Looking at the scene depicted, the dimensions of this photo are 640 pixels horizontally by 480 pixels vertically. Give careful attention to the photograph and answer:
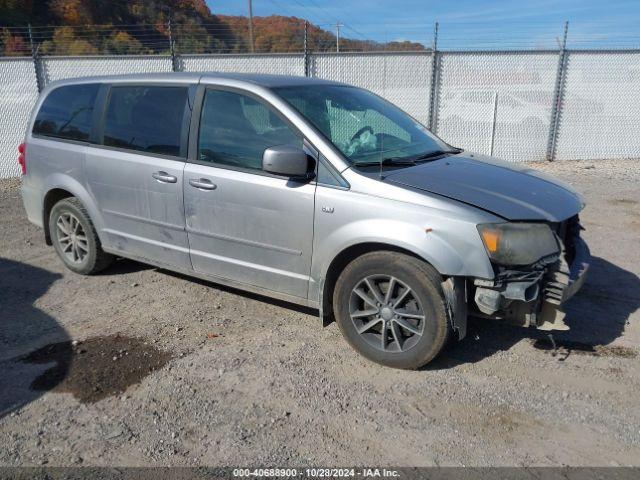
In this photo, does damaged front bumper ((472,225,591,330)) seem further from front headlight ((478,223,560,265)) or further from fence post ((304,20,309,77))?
fence post ((304,20,309,77))

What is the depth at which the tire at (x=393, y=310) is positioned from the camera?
3457 mm

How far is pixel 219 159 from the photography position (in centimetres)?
420

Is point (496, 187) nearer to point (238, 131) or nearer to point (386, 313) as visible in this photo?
point (386, 313)

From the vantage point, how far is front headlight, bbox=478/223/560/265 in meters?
3.29

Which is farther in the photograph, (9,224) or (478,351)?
(9,224)

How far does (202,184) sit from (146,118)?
94cm

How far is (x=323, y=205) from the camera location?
3.72 meters

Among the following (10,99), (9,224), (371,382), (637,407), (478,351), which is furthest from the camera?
(10,99)

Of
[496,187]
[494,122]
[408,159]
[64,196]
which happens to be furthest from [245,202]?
[494,122]

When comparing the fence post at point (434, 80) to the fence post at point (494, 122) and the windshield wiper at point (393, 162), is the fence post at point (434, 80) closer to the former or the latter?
the fence post at point (494, 122)

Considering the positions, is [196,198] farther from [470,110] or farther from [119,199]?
[470,110]

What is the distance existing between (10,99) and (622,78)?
491 inches

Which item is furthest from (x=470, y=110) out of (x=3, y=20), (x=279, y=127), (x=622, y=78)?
(x=3, y=20)

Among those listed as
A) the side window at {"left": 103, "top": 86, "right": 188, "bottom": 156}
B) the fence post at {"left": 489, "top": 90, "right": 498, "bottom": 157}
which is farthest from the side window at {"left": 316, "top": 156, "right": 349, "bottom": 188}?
the fence post at {"left": 489, "top": 90, "right": 498, "bottom": 157}
